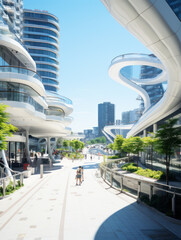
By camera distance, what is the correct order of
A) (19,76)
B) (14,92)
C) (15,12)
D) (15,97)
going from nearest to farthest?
(15,97)
(14,92)
(19,76)
(15,12)

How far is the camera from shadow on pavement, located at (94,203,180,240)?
6035 millimetres

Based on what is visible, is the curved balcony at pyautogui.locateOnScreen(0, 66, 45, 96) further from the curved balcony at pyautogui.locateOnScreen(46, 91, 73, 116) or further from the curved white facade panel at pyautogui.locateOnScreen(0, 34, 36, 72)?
the curved balcony at pyautogui.locateOnScreen(46, 91, 73, 116)

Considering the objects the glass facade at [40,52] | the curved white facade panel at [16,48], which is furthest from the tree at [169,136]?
the glass facade at [40,52]

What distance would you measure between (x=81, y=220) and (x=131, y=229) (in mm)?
1846

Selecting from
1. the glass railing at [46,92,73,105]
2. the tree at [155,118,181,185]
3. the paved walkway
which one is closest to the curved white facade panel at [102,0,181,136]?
the tree at [155,118,181,185]

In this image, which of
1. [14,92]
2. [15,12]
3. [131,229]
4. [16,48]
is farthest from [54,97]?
[15,12]

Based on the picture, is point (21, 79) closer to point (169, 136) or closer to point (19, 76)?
point (19, 76)

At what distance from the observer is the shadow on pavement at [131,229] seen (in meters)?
6.04

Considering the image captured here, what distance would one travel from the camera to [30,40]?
68.7 metres

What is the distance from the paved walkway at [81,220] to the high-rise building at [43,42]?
63669 mm

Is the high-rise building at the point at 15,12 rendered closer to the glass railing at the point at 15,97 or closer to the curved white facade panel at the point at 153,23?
the glass railing at the point at 15,97

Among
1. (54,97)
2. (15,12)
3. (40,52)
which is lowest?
(54,97)

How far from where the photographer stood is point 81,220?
7.45 m

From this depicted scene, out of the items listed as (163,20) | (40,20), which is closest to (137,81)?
(163,20)
